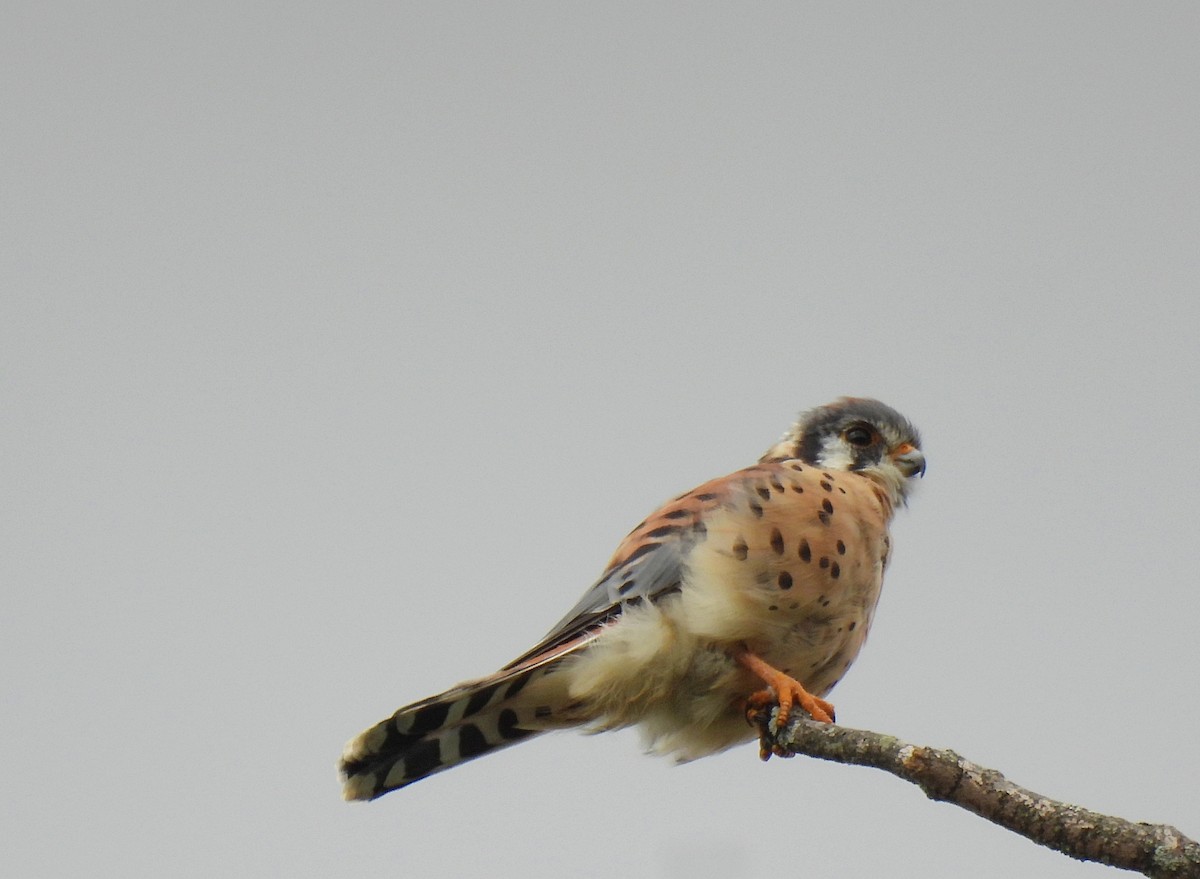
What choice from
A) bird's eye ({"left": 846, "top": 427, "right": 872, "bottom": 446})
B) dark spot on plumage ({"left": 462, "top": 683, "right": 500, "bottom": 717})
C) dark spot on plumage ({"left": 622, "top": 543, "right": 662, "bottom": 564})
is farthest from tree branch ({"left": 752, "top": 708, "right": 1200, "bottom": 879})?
bird's eye ({"left": 846, "top": 427, "right": 872, "bottom": 446})

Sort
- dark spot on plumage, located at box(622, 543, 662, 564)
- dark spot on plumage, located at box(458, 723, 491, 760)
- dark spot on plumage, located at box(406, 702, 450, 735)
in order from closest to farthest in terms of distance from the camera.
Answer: dark spot on plumage, located at box(406, 702, 450, 735) → dark spot on plumage, located at box(458, 723, 491, 760) → dark spot on plumage, located at box(622, 543, 662, 564)

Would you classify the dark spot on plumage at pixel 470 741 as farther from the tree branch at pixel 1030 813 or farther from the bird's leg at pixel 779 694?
the tree branch at pixel 1030 813

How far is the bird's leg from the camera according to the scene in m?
3.77

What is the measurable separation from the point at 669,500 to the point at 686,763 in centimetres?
82

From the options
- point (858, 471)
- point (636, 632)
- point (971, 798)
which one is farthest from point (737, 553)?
point (971, 798)

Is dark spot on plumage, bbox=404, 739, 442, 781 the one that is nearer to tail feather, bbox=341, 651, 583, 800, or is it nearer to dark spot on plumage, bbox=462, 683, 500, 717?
tail feather, bbox=341, 651, 583, 800

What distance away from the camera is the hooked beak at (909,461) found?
16.3 feet

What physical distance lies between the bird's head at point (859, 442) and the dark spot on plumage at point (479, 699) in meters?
1.63

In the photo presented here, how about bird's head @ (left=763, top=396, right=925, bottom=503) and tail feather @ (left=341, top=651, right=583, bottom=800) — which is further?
bird's head @ (left=763, top=396, right=925, bottom=503)

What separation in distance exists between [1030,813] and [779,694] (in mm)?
1356

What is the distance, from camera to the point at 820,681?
422cm

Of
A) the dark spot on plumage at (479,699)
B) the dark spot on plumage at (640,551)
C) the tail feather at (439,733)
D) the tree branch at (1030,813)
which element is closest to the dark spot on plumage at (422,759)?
the tail feather at (439,733)

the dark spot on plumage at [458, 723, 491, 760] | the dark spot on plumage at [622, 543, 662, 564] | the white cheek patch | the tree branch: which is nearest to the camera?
the tree branch

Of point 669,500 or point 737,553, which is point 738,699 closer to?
point 737,553
